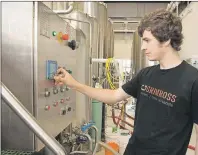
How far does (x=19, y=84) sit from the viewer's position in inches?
46.2

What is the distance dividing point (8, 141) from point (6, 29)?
578 mm

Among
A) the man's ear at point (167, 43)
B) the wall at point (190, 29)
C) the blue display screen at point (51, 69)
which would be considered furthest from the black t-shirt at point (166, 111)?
the wall at point (190, 29)

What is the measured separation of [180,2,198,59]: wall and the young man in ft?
5.16

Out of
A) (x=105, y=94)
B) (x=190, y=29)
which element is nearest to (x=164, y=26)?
(x=105, y=94)

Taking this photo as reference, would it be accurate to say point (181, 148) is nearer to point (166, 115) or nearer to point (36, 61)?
point (166, 115)

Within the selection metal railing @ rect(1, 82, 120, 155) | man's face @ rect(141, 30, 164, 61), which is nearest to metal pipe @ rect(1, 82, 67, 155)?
metal railing @ rect(1, 82, 120, 155)

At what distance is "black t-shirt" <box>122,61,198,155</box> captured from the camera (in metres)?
1.10

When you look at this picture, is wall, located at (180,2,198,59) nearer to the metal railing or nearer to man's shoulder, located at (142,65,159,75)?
man's shoulder, located at (142,65,159,75)

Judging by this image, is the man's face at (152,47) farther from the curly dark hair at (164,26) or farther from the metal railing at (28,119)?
the metal railing at (28,119)

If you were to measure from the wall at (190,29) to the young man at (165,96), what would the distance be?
1574 millimetres

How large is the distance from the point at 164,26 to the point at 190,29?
1.92 m

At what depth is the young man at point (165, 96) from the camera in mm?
1107

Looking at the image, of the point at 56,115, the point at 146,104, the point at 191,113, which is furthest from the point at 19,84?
the point at 191,113

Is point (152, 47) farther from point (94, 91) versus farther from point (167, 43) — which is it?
point (94, 91)
